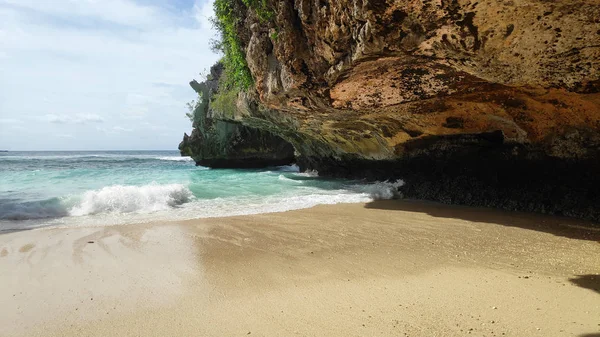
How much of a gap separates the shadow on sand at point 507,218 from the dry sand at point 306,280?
0.24 ft

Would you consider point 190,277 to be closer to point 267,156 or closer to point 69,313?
point 69,313

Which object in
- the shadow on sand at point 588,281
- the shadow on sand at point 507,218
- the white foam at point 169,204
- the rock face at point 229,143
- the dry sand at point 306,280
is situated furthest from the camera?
the rock face at point 229,143

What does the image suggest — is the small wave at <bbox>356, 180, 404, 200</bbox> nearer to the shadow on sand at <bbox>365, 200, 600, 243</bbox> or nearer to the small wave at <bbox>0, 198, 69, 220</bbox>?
the shadow on sand at <bbox>365, 200, 600, 243</bbox>

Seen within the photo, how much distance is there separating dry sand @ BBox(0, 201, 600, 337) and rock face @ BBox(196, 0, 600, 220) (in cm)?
178

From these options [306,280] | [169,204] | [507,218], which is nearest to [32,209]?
[169,204]

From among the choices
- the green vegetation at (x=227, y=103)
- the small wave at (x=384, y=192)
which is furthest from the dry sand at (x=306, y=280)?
the green vegetation at (x=227, y=103)

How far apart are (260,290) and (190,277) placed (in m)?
0.90

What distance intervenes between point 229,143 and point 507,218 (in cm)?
1998

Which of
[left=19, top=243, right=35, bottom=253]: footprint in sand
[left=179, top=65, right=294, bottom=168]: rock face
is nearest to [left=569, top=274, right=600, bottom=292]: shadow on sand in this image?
[left=19, top=243, right=35, bottom=253]: footprint in sand

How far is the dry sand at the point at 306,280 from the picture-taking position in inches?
104

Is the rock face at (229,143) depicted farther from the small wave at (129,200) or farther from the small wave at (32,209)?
the small wave at (32,209)

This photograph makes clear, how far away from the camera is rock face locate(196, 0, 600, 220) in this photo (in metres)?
4.42

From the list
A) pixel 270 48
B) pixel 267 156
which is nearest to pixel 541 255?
pixel 270 48

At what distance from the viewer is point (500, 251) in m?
4.36
